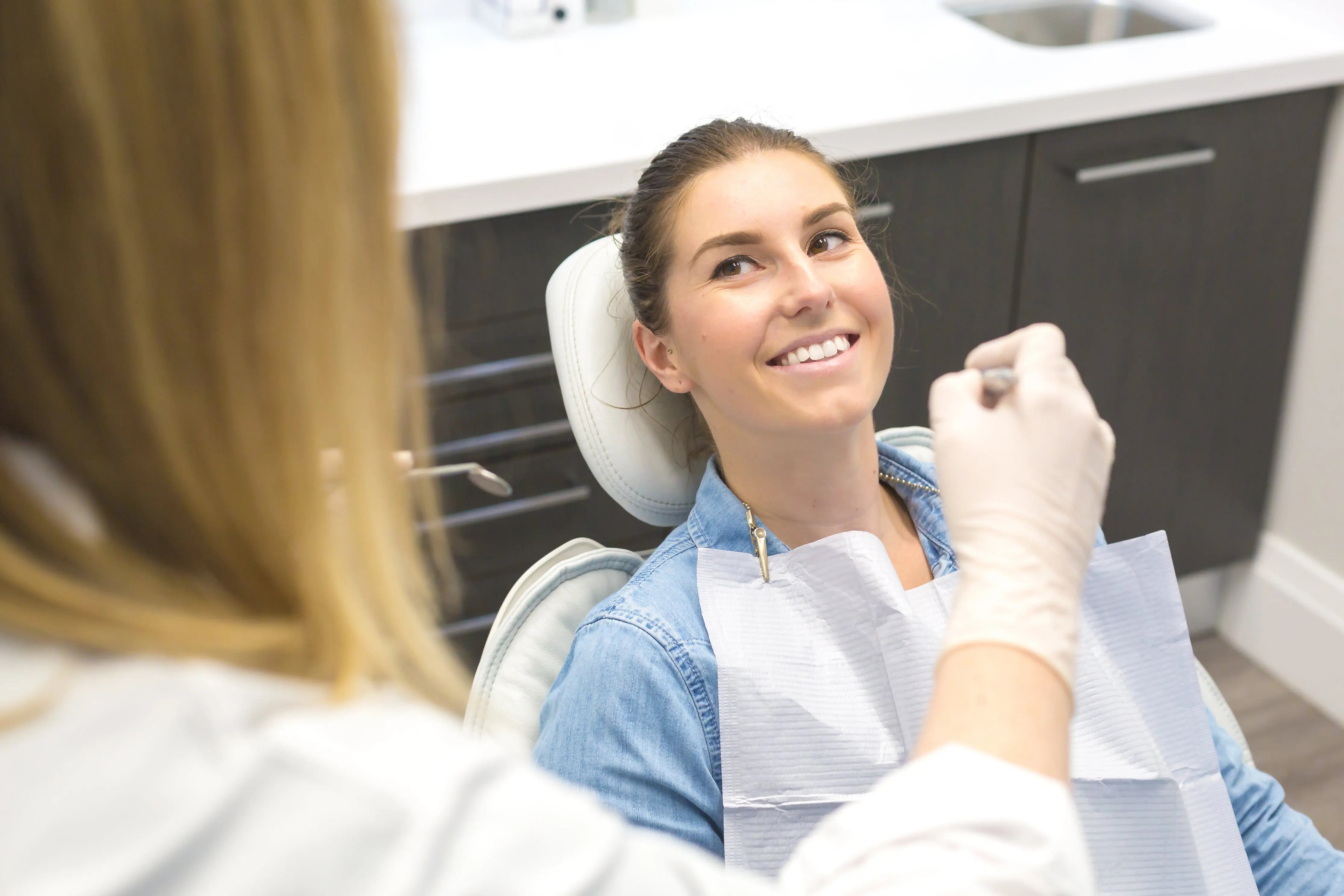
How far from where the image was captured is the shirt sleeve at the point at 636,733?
110cm

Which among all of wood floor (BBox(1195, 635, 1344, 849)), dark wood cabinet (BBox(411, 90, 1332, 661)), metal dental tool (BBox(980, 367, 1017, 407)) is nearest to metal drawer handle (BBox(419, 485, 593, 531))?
dark wood cabinet (BBox(411, 90, 1332, 661))

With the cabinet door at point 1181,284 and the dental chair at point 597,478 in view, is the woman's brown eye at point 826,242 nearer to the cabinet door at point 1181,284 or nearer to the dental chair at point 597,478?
the dental chair at point 597,478

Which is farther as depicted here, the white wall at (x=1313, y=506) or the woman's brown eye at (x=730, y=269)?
Answer: the white wall at (x=1313, y=506)

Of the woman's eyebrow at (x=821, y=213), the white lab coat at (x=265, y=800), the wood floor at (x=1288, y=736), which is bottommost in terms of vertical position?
the wood floor at (x=1288, y=736)

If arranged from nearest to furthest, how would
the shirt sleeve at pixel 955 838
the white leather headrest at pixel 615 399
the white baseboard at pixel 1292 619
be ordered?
the shirt sleeve at pixel 955 838 < the white leather headrest at pixel 615 399 < the white baseboard at pixel 1292 619

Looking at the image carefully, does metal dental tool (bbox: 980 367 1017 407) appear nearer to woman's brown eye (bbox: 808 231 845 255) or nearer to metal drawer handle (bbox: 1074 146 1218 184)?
woman's brown eye (bbox: 808 231 845 255)

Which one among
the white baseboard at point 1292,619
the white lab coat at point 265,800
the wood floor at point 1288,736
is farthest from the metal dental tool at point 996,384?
the white baseboard at point 1292,619

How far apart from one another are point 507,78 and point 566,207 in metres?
0.46

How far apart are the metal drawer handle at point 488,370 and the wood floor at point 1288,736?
1320mm

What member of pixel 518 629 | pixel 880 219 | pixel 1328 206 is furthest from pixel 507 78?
pixel 1328 206

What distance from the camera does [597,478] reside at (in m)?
1.38

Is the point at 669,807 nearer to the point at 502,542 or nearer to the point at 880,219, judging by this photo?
the point at 502,542

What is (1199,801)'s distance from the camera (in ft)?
3.96

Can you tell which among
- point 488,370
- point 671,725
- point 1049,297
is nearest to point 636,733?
point 671,725
